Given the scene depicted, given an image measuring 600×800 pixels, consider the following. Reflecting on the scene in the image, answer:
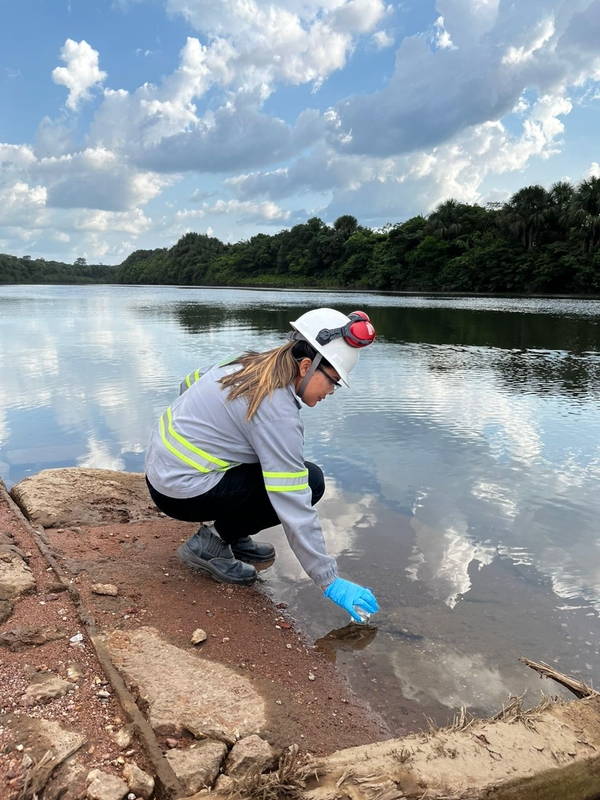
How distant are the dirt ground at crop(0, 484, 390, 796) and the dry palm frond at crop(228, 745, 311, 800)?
0.85ft

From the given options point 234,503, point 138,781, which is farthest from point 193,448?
point 138,781

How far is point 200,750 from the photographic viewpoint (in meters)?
1.77

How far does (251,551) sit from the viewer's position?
3.33 metres

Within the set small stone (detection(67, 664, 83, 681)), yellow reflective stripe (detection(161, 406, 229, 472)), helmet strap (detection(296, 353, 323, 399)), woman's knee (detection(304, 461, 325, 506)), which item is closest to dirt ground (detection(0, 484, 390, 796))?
small stone (detection(67, 664, 83, 681))

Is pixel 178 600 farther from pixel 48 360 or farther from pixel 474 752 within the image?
pixel 48 360

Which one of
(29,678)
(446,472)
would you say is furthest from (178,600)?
(446,472)

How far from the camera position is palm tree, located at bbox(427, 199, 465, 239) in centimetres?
6569

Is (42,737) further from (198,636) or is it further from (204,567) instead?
(204,567)

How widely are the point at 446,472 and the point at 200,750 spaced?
341cm

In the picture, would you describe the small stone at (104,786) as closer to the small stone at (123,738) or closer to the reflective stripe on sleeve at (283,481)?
the small stone at (123,738)

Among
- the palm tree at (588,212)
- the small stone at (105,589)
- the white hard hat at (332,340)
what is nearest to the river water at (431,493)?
the small stone at (105,589)

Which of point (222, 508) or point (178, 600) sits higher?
point (222, 508)

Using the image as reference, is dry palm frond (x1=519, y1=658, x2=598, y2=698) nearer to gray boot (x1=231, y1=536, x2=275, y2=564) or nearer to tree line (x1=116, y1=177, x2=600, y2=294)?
gray boot (x1=231, y1=536, x2=275, y2=564)

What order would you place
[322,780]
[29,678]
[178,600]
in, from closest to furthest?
[322,780] → [29,678] → [178,600]
